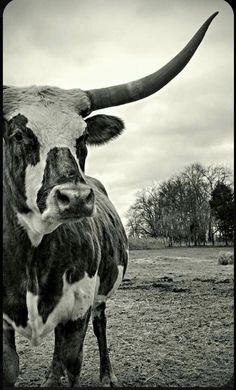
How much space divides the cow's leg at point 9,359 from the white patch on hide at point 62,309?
0.15 feet

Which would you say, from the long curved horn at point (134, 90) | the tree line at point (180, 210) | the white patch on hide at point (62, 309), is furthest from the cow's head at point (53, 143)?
the tree line at point (180, 210)

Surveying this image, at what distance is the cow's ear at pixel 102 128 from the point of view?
70.4 inches

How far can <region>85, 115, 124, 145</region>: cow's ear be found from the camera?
1789 mm

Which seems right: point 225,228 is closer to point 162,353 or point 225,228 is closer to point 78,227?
point 78,227

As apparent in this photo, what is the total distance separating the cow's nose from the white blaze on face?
0.14 meters

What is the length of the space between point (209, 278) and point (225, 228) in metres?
2.24

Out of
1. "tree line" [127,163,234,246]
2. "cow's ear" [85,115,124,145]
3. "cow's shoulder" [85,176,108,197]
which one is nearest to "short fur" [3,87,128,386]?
"cow's ear" [85,115,124,145]

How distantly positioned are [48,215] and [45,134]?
26 centimetres

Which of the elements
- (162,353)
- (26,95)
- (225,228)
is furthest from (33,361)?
(26,95)

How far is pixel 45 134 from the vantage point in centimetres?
141

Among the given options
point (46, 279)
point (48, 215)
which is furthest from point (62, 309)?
point (48, 215)

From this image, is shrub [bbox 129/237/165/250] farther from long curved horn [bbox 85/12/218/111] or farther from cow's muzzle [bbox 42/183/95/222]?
cow's muzzle [bbox 42/183/95/222]

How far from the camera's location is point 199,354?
8.99 ft

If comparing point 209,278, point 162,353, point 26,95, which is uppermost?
point 26,95
